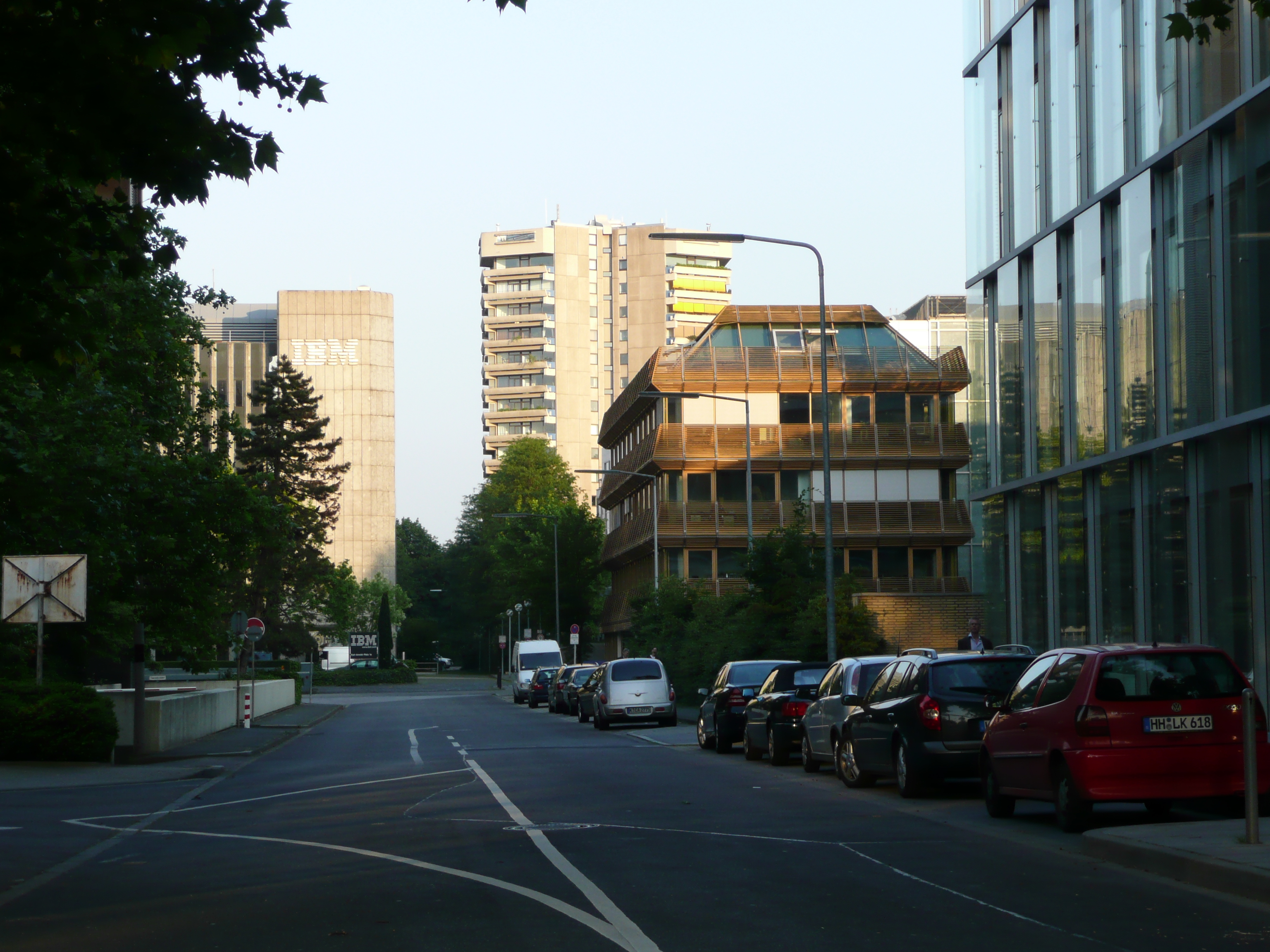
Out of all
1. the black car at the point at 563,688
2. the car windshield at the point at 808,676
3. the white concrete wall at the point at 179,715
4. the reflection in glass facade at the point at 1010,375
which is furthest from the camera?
the black car at the point at 563,688

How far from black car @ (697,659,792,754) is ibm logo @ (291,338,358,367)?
124657mm

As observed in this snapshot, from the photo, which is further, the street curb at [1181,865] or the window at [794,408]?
the window at [794,408]

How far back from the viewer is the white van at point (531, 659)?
6469 cm

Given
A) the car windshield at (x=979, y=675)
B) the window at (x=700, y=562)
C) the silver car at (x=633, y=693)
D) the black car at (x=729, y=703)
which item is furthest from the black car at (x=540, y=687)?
the car windshield at (x=979, y=675)

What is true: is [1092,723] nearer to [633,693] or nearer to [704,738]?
[704,738]

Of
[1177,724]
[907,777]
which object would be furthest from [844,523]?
[1177,724]

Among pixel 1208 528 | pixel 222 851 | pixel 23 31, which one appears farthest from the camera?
pixel 1208 528

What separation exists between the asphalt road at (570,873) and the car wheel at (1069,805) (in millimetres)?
138

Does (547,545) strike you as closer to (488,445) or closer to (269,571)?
(269,571)

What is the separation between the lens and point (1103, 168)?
27.5 meters

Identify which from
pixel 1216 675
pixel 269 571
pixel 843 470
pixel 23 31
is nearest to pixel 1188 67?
pixel 1216 675

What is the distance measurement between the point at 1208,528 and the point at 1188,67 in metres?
6.83

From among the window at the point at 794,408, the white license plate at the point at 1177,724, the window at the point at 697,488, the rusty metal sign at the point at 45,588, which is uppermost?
the window at the point at 794,408

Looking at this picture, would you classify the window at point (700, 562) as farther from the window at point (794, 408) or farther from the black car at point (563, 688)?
the black car at point (563, 688)
